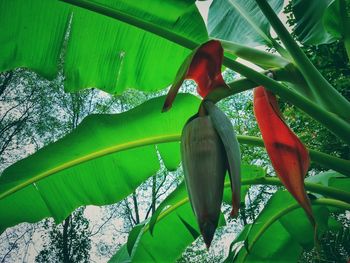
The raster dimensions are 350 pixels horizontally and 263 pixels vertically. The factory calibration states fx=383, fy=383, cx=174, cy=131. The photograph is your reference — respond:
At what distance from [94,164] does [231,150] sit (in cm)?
80

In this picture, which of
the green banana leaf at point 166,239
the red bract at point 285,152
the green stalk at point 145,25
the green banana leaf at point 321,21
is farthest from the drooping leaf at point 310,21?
the green banana leaf at point 166,239

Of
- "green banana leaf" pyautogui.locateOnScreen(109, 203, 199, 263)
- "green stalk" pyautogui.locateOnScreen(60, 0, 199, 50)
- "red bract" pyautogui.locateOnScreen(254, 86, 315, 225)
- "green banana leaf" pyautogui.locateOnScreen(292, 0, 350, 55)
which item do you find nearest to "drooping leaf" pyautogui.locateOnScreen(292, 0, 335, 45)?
"green banana leaf" pyautogui.locateOnScreen(292, 0, 350, 55)

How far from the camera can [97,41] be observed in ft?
3.41

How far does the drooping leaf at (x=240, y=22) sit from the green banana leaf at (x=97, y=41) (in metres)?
0.15

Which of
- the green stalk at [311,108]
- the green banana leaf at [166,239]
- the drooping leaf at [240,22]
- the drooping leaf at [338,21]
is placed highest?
the drooping leaf at [240,22]

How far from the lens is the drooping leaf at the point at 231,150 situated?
403 millimetres

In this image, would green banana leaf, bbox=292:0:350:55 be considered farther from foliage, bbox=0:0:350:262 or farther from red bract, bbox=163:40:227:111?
red bract, bbox=163:40:227:111

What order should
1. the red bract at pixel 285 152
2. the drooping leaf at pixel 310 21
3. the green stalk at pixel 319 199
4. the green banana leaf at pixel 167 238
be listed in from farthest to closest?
the green banana leaf at pixel 167 238
the drooping leaf at pixel 310 21
the green stalk at pixel 319 199
the red bract at pixel 285 152

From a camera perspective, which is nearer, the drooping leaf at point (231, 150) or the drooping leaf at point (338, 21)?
the drooping leaf at point (231, 150)

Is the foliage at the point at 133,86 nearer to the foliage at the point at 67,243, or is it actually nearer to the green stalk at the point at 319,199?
the green stalk at the point at 319,199

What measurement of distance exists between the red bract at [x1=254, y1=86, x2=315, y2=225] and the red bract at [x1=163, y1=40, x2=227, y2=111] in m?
0.10

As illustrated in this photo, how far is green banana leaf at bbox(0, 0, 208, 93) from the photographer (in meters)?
0.96

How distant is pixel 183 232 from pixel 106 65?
627mm

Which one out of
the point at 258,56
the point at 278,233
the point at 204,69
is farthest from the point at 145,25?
→ the point at 278,233
